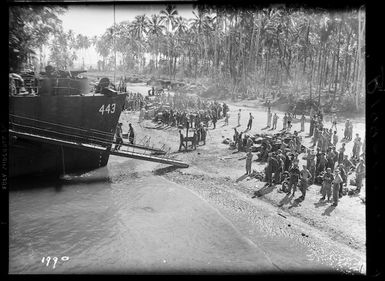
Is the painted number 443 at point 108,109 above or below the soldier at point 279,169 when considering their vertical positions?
above

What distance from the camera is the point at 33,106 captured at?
54.1ft

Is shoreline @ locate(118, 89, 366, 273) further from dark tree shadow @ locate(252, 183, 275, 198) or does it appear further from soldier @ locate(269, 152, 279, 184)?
soldier @ locate(269, 152, 279, 184)

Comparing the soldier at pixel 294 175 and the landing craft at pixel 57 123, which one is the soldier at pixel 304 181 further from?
the landing craft at pixel 57 123

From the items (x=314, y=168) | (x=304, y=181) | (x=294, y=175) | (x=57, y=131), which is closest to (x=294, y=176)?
(x=294, y=175)

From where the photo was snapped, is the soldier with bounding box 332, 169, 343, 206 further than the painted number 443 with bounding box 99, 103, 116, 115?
No

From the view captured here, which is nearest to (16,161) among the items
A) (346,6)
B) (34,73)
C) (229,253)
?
(34,73)

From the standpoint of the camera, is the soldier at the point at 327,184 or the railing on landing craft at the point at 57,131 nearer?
the soldier at the point at 327,184

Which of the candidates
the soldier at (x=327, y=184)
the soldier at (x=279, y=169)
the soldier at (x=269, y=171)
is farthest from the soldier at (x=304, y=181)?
the soldier at (x=269, y=171)

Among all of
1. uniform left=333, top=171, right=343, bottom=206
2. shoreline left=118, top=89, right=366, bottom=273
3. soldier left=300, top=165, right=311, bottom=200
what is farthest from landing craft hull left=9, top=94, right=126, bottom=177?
uniform left=333, top=171, right=343, bottom=206

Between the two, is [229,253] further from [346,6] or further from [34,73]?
[34,73]

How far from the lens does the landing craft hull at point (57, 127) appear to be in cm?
1623

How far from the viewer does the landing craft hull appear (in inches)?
639
